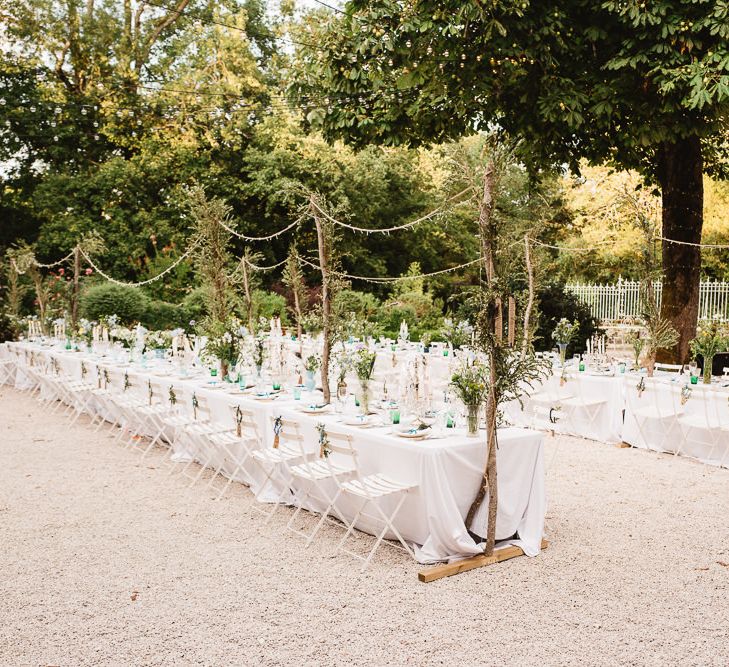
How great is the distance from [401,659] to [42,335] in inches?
513

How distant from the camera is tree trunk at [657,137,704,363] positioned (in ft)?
35.7

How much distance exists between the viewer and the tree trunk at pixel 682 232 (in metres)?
10.9

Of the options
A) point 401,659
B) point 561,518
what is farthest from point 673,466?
point 401,659

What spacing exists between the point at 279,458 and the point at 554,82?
19.9 feet

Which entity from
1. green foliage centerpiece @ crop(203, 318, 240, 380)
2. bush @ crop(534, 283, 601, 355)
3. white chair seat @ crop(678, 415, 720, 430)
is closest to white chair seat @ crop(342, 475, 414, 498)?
green foliage centerpiece @ crop(203, 318, 240, 380)

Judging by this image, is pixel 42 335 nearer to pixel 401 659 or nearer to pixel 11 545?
pixel 11 545

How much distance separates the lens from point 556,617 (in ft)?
13.4

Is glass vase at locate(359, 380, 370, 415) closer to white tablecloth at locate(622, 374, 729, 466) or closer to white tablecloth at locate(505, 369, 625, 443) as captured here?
white tablecloth at locate(505, 369, 625, 443)

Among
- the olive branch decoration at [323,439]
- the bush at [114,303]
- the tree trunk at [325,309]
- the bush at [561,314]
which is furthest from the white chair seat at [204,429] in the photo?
the bush at [114,303]

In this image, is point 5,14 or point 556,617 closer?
point 556,617

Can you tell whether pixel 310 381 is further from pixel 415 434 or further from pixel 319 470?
pixel 415 434

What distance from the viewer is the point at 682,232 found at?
10.9 meters

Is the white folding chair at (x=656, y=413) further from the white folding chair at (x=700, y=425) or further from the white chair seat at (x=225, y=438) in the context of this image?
the white chair seat at (x=225, y=438)

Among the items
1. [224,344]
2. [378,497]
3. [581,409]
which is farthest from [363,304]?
[378,497]
